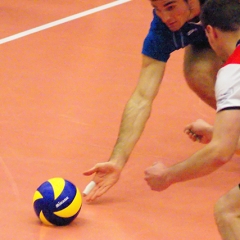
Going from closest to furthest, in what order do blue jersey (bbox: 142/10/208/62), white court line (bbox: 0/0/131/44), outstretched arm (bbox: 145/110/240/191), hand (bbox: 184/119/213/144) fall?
outstretched arm (bbox: 145/110/240/191), blue jersey (bbox: 142/10/208/62), hand (bbox: 184/119/213/144), white court line (bbox: 0/0/131/44)

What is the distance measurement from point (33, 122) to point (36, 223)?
1744 millimetres

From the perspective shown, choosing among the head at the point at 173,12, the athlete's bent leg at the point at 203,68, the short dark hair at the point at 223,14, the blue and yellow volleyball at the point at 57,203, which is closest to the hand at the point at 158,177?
the blue and yellow volleyball at the point at 57,203

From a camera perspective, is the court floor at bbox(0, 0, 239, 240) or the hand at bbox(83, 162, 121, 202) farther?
the hand at bbox(83, 162, 121, 202)

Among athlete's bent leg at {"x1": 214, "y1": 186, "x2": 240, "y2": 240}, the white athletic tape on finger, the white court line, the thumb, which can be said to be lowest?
the white court line

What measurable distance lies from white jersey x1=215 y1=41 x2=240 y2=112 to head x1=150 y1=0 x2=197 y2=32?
1212mm

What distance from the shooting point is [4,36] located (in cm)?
852

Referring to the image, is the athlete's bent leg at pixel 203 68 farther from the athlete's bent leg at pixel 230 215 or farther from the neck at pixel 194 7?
the athlete's bent leg at pixel 230 215

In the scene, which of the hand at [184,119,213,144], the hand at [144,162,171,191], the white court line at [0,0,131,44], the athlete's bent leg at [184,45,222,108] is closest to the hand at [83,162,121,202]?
the hand at [184,119,213,144]

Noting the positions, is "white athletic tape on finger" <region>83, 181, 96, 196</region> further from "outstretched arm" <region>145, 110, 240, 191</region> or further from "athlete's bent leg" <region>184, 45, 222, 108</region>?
"athlete's bent leg" <region>184, 45, 222, 108</region>

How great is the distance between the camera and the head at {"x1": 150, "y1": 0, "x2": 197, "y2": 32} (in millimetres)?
4605

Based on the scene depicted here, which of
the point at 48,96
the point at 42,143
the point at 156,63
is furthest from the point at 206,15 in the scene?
the point at 48,96

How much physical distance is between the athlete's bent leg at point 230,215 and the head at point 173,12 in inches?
58.8

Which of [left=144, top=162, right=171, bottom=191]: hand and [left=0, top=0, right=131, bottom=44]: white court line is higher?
[left=144, top=162, right=171, bottom=191]: hand

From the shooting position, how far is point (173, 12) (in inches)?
185
